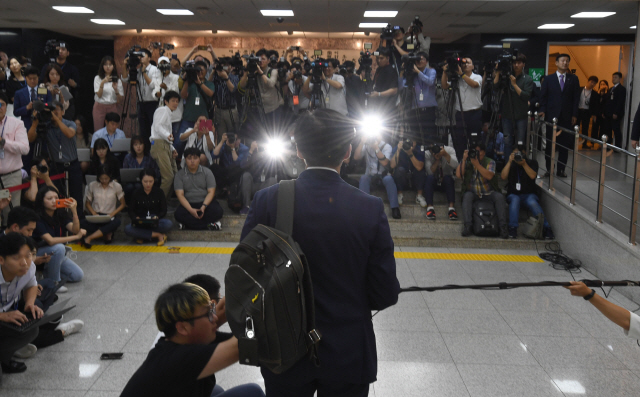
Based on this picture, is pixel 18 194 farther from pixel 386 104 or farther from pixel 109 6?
pixel 109 6

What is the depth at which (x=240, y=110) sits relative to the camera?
8.08m

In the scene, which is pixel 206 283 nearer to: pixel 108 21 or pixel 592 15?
pixel 592 15

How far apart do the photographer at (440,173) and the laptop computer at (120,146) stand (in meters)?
4.05

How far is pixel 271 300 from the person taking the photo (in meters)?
1.52

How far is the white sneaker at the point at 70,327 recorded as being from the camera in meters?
3.90

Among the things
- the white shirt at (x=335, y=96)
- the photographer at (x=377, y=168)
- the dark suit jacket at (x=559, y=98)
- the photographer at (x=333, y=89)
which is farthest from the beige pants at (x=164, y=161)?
the dark suit jacket at (x=559, y=98)

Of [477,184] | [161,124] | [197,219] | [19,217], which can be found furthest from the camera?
[161,124]

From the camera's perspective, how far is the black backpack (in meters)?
1.52

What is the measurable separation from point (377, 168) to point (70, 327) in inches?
179

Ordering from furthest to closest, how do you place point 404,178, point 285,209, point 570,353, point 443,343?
point 404,178, point 443,343, point 570,353, point 285,209

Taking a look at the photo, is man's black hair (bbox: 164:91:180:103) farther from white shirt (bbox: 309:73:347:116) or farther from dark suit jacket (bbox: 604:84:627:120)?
dark suit jacket (bbox: 604:84:627:120)

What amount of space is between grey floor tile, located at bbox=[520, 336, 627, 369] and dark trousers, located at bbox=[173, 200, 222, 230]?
13.3 ft

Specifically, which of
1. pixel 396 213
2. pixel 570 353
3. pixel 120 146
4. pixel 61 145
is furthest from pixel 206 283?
pixel 120 146

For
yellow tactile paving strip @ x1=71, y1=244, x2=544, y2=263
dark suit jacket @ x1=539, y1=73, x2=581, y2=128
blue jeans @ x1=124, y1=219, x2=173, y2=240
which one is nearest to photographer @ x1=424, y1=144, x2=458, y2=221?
yellow tactile paving strip @ x1=71, y1=244, x2=544, y2=263
